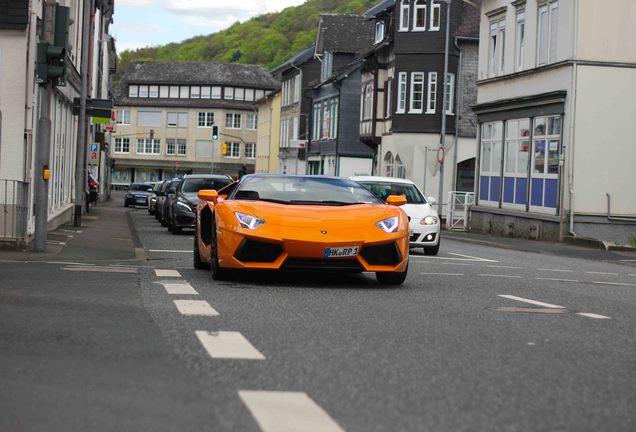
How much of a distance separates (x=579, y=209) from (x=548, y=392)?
3068 centimetres

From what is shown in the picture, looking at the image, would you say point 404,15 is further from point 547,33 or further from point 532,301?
point 532,301

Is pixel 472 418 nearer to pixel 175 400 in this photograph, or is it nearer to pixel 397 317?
pixel 175 400

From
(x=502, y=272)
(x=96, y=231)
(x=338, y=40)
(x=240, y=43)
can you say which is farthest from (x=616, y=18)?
(x=240, y=43)

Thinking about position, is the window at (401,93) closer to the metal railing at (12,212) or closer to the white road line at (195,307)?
the metal railing at (12,212)

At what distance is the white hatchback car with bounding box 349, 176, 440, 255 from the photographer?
2370cm

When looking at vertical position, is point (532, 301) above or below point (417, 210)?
below

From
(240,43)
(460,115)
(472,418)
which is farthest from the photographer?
(240,43)

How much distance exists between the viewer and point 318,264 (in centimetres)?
1310

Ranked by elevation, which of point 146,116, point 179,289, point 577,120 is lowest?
point 179,289

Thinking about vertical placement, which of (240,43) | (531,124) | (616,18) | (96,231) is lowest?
(96,231)

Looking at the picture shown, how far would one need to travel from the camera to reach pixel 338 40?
87.8m

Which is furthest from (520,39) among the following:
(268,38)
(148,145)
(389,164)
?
(268,38)

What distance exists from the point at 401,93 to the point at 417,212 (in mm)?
36344

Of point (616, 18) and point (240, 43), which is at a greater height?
point (240, 43)
